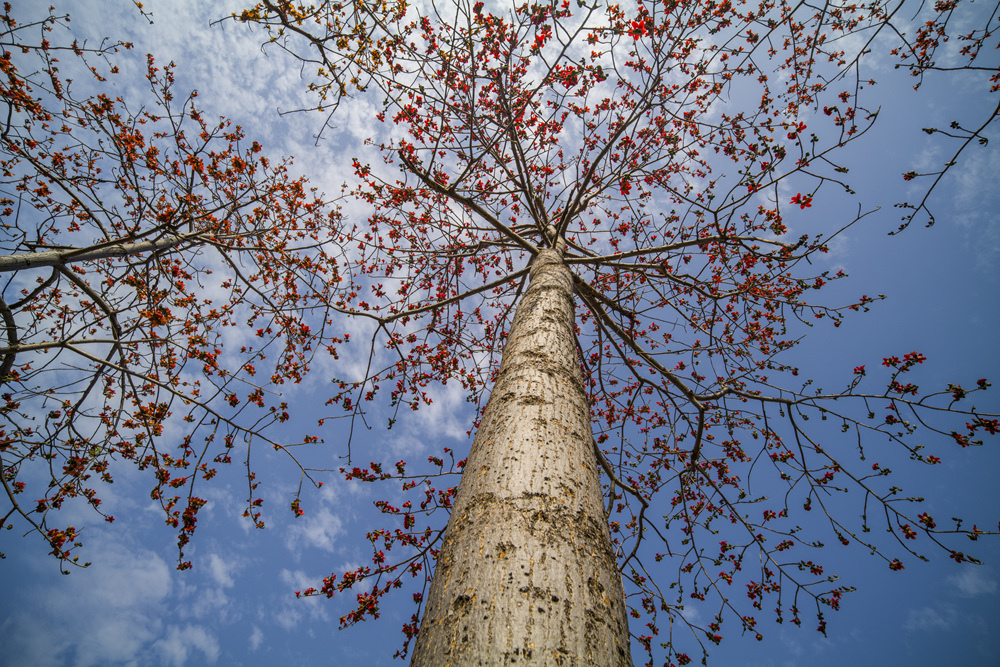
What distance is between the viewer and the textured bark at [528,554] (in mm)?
947

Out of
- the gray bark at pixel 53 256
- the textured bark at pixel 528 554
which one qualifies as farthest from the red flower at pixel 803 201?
the gray bark at pixel 53 256

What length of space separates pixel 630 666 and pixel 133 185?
390 centimetres

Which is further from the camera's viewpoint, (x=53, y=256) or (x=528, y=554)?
(x=53, y=256)

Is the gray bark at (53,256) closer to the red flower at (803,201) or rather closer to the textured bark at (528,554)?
the textured bark at (528,554)

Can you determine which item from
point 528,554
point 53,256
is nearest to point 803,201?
point 528,554

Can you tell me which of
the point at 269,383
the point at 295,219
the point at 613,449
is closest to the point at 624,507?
the point at 613,449

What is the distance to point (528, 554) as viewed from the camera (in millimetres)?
Result: 1130

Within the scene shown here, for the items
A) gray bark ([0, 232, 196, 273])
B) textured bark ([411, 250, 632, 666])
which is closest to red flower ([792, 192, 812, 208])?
textured bark ([411, 250, 632, 666])

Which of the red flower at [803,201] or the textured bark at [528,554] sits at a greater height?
the red flower at [803,201]

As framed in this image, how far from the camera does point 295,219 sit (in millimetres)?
4652

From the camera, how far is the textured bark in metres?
0.95

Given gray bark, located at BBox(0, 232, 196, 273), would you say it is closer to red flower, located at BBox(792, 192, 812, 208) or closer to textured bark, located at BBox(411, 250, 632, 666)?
textured bark, located at BBox(411, 250, 632, 666)

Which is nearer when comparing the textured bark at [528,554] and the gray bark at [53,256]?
the textured bark at [528,554]

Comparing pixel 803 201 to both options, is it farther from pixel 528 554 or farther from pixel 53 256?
pixel 53 256
